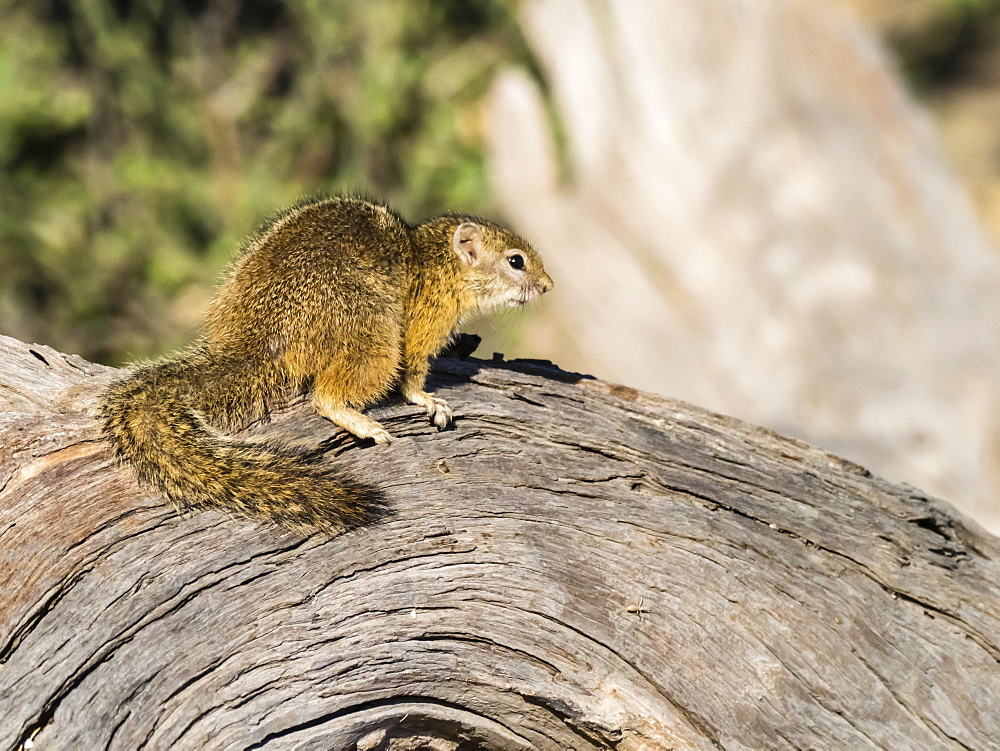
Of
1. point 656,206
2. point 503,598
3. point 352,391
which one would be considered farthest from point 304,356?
point 656,206

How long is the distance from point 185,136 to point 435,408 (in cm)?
717

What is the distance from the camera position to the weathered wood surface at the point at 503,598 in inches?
118

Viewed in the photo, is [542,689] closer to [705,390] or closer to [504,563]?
[504,563]

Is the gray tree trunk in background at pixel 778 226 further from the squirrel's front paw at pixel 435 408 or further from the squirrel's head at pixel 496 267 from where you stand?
the squirrel's front paw at pixel 435 408

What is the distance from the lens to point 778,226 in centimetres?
770

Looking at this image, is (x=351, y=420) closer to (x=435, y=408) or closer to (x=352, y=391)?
(x=352, y=391)

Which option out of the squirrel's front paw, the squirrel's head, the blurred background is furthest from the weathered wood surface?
the blurred background

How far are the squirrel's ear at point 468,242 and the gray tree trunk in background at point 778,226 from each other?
350cm

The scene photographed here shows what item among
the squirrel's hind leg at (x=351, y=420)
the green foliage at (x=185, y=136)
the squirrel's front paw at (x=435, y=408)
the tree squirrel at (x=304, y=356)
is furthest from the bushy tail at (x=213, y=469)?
the green foliage at (x=185, y=136)

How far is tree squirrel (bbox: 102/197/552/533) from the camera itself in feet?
10.4

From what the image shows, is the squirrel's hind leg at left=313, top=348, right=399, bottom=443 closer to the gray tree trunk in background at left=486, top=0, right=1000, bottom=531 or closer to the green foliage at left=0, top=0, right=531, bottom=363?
the gray tree trunk in background at left=486, top=0, right=1000, bottom=531

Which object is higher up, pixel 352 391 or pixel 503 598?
pixel 352 391

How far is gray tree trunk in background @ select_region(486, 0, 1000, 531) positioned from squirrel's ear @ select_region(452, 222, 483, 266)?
3.50 meters

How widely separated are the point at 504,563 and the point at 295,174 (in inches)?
292
